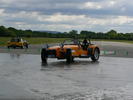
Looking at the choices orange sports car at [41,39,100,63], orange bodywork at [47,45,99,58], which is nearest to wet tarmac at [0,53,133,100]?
orange sports car at [41,39,100,63]

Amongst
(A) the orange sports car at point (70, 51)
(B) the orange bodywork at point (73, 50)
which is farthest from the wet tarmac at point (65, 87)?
(B) the orange bodywork at point (73, 50)

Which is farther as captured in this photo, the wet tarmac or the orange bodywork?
the orange bodywork

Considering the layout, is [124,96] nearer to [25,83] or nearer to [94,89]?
[94,89]

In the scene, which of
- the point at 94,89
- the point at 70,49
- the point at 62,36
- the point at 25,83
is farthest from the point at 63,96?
the point at 62,36

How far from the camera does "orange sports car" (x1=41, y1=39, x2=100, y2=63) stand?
2459cm

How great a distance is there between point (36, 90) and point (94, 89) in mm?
1722

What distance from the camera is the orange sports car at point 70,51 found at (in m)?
24.6

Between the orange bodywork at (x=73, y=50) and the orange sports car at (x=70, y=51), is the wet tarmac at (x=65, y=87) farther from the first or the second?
the orange bodywork at (x=73, y=50)

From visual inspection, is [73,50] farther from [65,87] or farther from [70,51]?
[65,87]

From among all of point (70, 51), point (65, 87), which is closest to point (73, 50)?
point (70, 51)

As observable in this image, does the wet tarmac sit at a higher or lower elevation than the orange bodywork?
lower

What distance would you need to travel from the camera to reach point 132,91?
39.3ft

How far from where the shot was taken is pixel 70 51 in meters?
24.5

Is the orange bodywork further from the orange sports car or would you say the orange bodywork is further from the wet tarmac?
the wet tarmac
